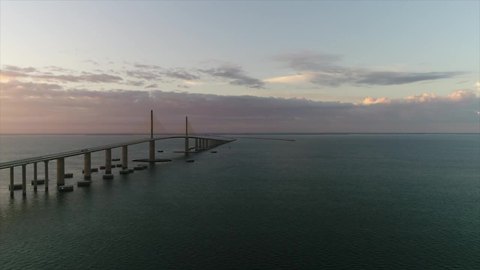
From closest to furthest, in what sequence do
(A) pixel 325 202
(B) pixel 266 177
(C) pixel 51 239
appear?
(C) pixel 51 239, (A) pixel 325 202, (B) pixel 266 177

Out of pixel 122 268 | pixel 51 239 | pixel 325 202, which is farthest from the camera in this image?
pixel 325 202

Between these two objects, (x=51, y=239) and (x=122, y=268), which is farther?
(x=51, y=239)

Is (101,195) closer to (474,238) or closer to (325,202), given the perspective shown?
(325,202)

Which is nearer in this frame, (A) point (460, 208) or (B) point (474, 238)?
(B) point (474, 238)

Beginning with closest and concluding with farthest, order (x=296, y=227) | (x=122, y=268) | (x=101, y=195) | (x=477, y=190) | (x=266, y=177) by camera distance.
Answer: (x=122, y=268) < (x=296, y=227) < (x=101, y=195) < (x=477, y=190) < (x=266, y=177)

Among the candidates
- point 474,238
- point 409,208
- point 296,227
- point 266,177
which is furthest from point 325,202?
point 266,177

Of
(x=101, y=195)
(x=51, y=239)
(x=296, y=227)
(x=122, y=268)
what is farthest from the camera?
(x=101, y=195)

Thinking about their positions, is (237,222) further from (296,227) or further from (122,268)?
(122,268)

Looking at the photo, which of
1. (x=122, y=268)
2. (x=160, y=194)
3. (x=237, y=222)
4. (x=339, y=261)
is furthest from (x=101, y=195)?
(x=339, y=261)
